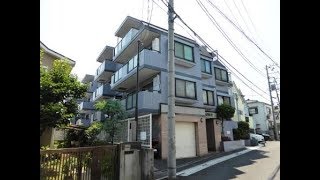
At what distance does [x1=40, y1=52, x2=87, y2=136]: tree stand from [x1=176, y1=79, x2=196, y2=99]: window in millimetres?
7210

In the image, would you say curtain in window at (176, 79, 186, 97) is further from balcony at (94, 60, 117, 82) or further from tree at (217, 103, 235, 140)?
balcony at (94, 60, 117, 82)

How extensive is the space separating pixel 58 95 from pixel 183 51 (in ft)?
33.8

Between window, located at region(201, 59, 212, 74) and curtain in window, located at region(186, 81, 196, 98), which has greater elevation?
window, located at region(201, 59, 212, 74)

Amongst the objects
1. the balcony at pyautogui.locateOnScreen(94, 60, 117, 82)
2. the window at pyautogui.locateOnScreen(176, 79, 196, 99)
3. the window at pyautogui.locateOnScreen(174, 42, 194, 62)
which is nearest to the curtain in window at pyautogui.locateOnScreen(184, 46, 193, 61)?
the window at pyautogui.locateOnScreen(174, 42, 194, 62)

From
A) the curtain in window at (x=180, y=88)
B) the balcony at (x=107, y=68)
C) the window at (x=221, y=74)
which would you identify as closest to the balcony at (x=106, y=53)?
the balcony at (x=107, y=68)

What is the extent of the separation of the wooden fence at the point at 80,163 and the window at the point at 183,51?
442 inches

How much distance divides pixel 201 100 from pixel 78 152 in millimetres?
13903

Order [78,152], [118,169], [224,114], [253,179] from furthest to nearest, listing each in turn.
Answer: [224,114] → [253,179] → [118,169] → [78,152]

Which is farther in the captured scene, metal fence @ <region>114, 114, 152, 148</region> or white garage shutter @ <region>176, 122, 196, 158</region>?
white garage shutter @ <region>176, 122, 196, 158</region>

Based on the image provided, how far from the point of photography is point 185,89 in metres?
17.4

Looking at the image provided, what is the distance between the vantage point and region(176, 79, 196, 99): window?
1695 cm
